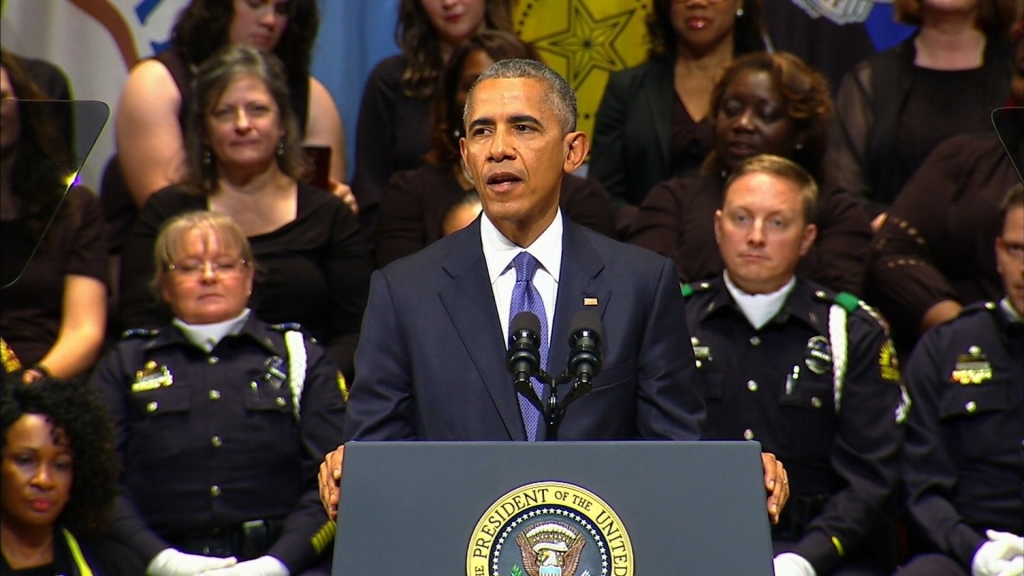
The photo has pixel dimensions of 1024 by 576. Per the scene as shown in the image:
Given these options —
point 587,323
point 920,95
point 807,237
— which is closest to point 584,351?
point 587,323

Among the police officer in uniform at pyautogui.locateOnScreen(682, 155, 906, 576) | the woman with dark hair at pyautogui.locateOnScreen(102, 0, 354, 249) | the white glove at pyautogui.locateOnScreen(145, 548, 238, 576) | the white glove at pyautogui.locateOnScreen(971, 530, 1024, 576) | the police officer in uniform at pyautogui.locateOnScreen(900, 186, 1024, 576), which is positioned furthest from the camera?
the woman with dark hair at pyautogui.locateOnScreen(102, 0, 354, 249)

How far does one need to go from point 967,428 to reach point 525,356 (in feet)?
7.25

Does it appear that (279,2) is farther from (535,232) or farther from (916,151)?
(535,232)

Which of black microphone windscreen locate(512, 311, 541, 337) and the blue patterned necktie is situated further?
the blue patterned necktie

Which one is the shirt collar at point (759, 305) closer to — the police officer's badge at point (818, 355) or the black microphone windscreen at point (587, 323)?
the police officer's badge at point (818, 355)

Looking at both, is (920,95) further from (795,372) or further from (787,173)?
(795,372)

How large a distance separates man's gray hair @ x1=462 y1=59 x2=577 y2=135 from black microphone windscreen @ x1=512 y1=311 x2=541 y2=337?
64 centimetres

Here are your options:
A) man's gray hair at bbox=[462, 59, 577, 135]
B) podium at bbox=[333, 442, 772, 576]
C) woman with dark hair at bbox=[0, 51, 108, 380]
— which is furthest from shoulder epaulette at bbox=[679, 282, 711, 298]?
podium at bbox=[333, 442, 772, 576]

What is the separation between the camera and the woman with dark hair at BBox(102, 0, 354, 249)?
202 inches

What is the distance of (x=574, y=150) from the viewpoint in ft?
10.3

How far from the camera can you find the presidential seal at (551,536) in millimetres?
2219

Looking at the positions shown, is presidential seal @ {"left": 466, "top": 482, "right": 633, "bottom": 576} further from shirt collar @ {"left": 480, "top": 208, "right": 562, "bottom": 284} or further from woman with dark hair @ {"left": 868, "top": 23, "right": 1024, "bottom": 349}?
woman with dark hair @ {"left": 868, "top": 23, "right": 1024, "bottom": 349}

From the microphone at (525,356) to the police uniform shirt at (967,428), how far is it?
200 cm

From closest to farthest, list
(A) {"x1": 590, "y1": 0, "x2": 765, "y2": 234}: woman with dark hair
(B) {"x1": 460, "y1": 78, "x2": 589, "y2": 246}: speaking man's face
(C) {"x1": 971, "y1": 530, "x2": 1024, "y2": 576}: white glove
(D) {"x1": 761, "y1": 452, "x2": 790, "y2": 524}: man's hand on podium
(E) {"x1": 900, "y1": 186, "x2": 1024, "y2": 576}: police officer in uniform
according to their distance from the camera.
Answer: (D) {"x1": 761, "y1": 452, "x2": 790, "y2": 524}: man's hand on podium, (B) {"x1": 460, "y1": 78, "x2": 589, "y2": 246}: speaking man's face, (C) {"x1": 971, "y1": 530, "x2": 1024, "y2": 576}: white glove, (E) {"x1": 900, "y1": 186, "x2": 1024, "y2": 576}: police officer in uniform, (A) {"x1": 590, "y1": 0, "x2": 765, "y2": 234}: woman with dark hair
